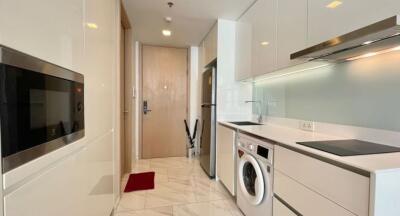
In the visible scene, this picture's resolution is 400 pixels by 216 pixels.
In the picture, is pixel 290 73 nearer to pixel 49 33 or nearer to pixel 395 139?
pixel 395 139

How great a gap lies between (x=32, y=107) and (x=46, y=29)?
12.6 inches

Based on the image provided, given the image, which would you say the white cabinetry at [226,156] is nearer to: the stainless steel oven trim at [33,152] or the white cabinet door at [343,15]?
the white cabinet door at [343,15]

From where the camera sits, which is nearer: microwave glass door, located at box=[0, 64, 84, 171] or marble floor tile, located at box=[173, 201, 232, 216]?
microwave glass door, located at box=[0, 64, 84, 171]

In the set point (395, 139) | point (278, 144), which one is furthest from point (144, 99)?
point (395, 139)

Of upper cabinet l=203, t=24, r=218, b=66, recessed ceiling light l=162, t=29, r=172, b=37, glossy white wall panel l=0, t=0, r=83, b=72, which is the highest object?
recessed ceiling light l=162, t=29, r=172, b=37

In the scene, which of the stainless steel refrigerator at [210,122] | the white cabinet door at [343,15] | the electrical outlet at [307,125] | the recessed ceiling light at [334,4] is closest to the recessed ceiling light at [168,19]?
the stainless steel refrigerator at [210,122]

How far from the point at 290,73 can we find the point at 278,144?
1012 millimetres

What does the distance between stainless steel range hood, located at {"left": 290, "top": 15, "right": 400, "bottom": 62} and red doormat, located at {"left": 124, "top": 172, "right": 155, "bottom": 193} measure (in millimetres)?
2364

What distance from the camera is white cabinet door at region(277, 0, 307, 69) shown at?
1.50 meters

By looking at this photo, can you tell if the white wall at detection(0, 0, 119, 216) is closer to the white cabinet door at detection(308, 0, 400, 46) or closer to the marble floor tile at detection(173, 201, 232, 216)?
the marble floor tile at detection(173, 201, 232, 216)

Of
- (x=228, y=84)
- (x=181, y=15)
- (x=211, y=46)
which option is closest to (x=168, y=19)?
(x=181, y=15)

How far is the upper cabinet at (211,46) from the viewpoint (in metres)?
2.83

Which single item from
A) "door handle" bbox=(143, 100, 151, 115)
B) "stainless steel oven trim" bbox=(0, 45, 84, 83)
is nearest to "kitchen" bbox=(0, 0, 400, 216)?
"stainless steel oven trim" bbox=(0, 45, 84, 83)

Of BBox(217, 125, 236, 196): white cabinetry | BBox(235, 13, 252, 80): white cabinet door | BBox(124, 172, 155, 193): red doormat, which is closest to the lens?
BBox(217, 125, 236, 196): white cabinetry
